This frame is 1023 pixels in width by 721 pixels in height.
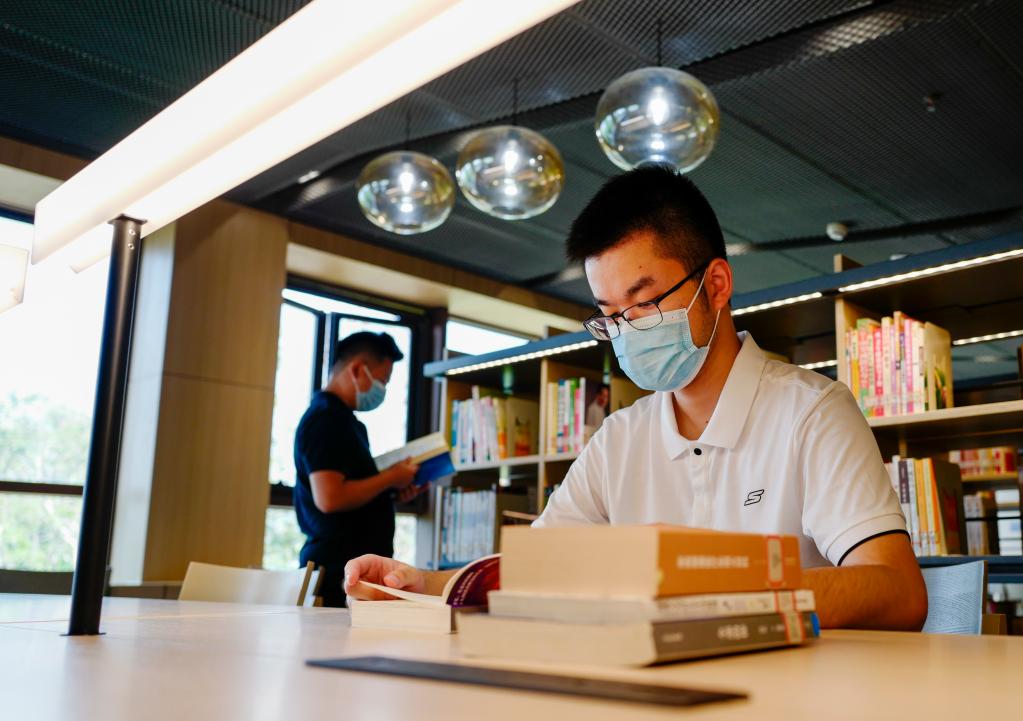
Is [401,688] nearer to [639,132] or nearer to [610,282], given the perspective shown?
[610,282]

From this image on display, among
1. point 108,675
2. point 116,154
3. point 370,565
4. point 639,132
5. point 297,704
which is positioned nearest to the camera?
point 297,704

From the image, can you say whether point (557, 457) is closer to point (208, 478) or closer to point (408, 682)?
point (208, 478)

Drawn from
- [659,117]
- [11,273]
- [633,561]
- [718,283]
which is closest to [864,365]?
[659,117]

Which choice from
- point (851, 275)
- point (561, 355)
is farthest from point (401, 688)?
point (561, 355)

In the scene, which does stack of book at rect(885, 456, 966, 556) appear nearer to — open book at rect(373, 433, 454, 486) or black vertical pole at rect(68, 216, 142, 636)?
open book at rect(373, 433, 454, 486)

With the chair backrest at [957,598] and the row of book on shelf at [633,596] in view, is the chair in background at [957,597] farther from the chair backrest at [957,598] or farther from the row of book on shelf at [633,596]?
the row of book on shelf at [633,596]

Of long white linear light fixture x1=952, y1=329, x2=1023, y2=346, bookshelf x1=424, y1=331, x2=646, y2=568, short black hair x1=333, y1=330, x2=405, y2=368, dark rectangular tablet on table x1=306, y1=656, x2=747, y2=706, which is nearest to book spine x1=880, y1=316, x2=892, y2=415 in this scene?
long white linear light fixture x1=952, y1=329, x2=1023, y2=346

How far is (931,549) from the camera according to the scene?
2.76 meters

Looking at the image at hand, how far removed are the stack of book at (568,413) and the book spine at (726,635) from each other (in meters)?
2.76

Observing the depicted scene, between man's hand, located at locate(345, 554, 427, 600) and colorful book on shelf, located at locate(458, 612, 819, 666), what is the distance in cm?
53

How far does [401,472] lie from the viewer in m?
3.29

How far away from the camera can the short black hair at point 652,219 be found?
1644mm

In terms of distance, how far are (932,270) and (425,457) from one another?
1791 mm

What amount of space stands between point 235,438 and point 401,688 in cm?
479
